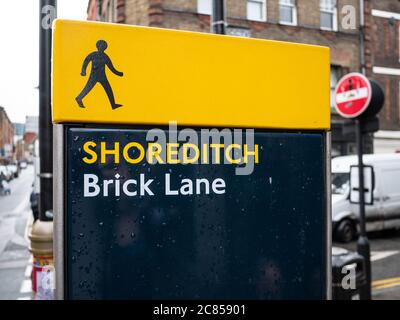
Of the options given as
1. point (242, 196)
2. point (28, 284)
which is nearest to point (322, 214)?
point (242, 196)

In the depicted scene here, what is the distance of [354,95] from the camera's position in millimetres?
5695

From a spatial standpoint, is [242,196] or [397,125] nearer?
[242,196]

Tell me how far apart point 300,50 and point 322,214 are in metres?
0.87

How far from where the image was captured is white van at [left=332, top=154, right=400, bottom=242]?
344 inches

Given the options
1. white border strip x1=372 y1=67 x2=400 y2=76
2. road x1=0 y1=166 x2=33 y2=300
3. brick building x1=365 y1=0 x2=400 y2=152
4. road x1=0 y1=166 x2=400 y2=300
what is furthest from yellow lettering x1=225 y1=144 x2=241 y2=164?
white border strip x1=372 y1=67 x2=400 y2=76

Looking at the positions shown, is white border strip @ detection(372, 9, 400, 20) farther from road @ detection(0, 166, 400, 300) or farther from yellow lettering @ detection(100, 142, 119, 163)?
yellow lettering @ detection(100, 142, 119, 163)

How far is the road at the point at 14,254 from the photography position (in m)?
6.40

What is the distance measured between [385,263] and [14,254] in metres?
8.21

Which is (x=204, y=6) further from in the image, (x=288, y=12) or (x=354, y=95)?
(x=354, y=95)

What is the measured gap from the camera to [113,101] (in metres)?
1.63

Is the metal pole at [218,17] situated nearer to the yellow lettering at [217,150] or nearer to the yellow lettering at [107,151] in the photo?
the yellow lettering at [217,150]

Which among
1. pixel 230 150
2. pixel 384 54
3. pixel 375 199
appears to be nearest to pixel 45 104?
pixel 230 150

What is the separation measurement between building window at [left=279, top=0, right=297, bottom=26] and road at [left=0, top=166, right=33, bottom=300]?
38.5ft
